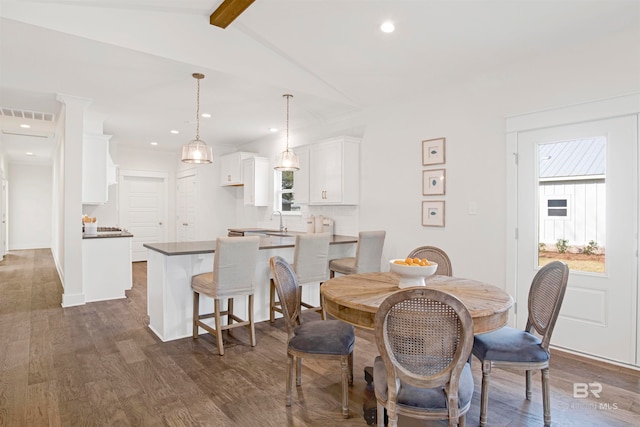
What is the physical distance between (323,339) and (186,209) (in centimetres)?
683

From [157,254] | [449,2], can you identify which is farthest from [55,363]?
[449,2]

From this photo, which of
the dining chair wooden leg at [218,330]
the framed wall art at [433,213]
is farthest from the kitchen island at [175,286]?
the framed wall art at [433,213]

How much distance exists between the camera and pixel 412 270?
2062mm

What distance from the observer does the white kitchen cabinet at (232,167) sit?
7.03 meters

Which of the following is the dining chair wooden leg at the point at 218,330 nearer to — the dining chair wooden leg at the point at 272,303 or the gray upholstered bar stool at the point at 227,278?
the gray upholstered bar stool at the point at 227,278

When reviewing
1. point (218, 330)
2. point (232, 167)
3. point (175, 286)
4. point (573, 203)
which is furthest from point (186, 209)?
point (573, 203)

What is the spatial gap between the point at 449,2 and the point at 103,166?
478 cm

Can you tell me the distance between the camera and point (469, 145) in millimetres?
3811

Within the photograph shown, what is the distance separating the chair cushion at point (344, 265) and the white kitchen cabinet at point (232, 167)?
340 cm

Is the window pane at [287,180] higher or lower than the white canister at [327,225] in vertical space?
higher

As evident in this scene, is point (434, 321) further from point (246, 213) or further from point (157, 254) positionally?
point (246, 213)

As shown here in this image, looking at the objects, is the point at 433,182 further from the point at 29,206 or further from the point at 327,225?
the point at 29,206

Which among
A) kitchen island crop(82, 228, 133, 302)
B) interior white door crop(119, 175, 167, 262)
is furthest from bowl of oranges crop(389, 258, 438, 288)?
interior white door crop(119, 175, 167, 262)

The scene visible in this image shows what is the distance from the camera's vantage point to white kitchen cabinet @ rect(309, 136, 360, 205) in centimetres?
490
